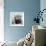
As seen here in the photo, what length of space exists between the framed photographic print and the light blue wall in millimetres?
120

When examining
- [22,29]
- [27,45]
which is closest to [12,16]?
[22,29]

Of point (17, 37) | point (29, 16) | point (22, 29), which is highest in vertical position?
point (29, 16)

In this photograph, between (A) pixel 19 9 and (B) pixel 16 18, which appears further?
(B) pixel 16 18

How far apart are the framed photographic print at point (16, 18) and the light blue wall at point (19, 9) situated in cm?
12

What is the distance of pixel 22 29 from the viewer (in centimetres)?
522

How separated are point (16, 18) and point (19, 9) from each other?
0.39 metres

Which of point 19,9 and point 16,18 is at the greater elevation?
point 19,9

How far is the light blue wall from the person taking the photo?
518 cm

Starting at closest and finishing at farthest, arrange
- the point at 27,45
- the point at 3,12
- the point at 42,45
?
the point at 42,45 < the point at 27,45 < the point at 3,12

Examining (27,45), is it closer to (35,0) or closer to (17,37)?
(17,37)

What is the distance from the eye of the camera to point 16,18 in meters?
5.30

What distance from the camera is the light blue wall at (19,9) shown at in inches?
204

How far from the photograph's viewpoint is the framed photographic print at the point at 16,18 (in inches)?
206

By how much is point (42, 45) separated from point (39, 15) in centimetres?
278
